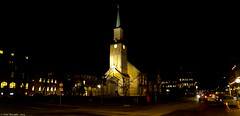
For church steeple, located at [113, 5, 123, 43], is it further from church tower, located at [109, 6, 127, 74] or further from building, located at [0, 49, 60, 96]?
building, located at [0, 49, 60, 96]

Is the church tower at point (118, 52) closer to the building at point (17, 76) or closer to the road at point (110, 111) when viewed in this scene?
the building at point (17, 76)

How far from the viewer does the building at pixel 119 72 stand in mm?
68062

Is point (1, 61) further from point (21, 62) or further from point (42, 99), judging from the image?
point (42, 99)

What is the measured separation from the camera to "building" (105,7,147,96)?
68.1 meters

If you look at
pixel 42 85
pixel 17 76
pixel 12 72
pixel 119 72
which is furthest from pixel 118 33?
pixel 12 72

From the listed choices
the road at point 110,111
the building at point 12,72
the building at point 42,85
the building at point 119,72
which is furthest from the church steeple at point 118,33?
the road at point 110,111

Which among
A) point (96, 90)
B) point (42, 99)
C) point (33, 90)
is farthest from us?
point (96, 90)

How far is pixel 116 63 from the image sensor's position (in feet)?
232

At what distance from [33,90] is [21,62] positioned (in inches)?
440

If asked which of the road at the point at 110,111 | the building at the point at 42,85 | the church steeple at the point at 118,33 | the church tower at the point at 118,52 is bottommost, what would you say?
the road at the point at 110,111

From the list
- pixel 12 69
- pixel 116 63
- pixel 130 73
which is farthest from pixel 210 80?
pixel 12 69

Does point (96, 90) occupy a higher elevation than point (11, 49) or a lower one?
lower

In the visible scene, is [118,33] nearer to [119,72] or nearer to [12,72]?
[119,72]

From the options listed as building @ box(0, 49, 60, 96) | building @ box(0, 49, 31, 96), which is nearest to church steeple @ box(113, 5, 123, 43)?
A: building @ box(0, 49, 60, 96)
